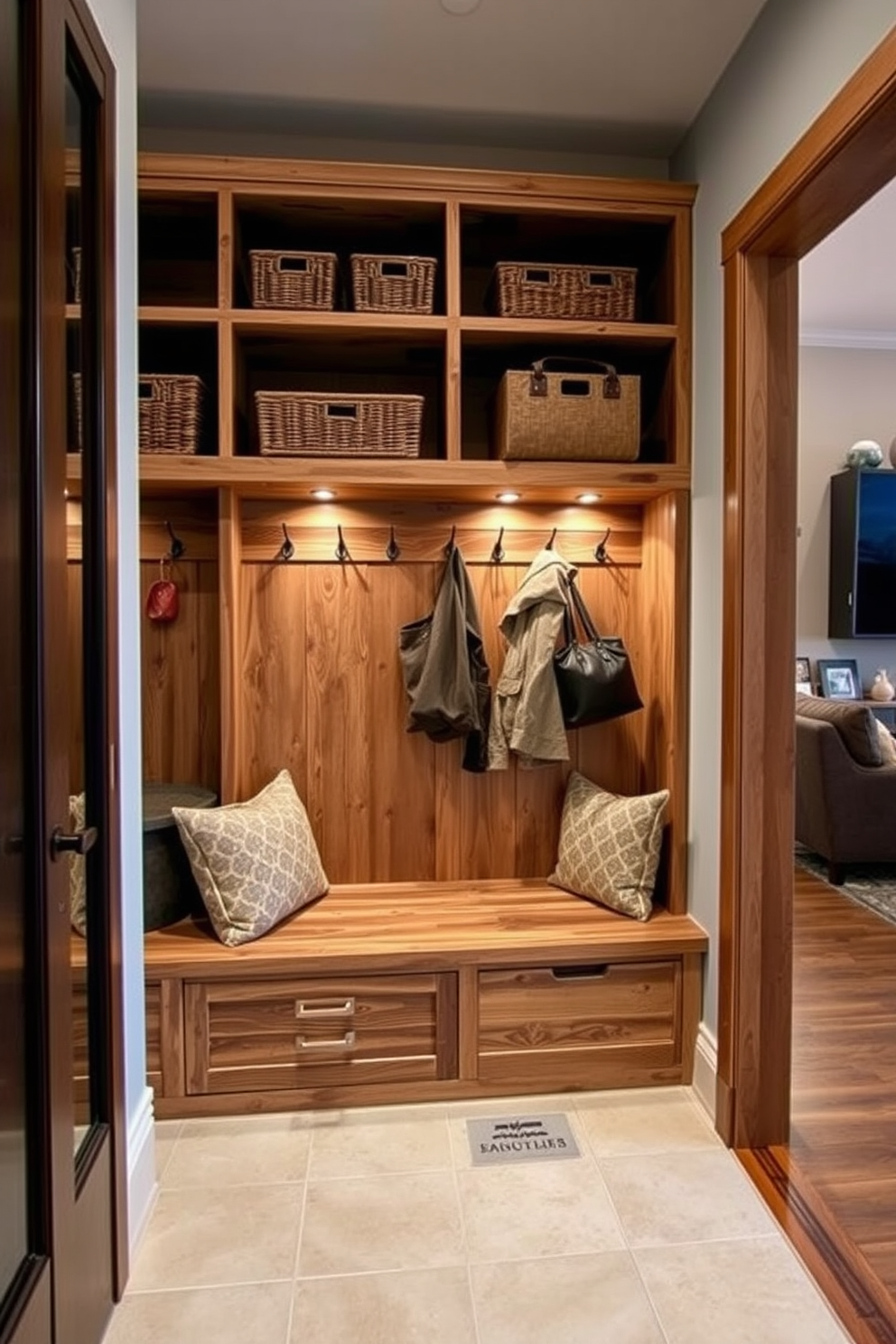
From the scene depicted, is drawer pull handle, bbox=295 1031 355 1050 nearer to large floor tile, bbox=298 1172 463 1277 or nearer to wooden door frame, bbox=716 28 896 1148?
large floor tile, bbox=298 1172 463 1277

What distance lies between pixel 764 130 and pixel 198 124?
1602mm

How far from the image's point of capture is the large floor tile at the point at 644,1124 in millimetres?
1999

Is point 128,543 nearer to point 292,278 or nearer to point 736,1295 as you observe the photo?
point 292,278

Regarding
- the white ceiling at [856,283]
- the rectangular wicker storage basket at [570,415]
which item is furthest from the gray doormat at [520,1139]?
the white ceiling at [856,283]

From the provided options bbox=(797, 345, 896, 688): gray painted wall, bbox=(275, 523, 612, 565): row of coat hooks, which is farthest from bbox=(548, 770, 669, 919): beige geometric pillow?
bbox=(797, 345, 896, 688): gray painted wall

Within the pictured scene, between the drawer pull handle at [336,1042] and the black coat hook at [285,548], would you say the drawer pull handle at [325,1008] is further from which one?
the black coat hook at [285,548]

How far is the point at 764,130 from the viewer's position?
73.0 inches

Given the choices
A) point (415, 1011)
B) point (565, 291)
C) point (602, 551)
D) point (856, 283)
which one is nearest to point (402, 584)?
point (602, 551)

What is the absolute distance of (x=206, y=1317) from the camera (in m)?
1.50

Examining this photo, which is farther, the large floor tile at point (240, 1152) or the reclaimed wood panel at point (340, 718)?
the reclaimed wood panel at point (340, 718)

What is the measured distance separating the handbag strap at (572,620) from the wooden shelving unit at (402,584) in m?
0.18

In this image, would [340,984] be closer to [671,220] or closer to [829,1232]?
[829,1232]

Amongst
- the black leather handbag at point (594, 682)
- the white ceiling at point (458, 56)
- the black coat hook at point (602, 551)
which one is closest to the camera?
the white ceiling at point (458, 56)

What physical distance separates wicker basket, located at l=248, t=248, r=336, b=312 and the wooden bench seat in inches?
71.0
